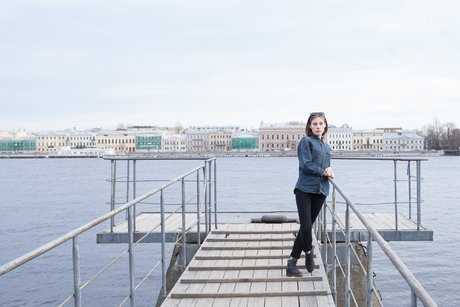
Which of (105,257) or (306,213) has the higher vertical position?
(306,213)

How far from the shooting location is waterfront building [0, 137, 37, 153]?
138 metres

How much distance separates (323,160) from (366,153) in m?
115

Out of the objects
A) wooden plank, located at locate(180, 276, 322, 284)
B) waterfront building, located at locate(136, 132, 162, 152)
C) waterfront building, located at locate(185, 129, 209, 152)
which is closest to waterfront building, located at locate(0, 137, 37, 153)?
waterfront building, located at locate(136, 132, 162, 152)

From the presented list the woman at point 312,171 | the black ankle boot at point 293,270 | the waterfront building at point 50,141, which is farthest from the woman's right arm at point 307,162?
the waterfront building at point 50,141

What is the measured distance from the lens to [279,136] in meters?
121

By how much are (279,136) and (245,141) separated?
393 inches

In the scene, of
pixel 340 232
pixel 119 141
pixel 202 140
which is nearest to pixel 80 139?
pixel 119 141

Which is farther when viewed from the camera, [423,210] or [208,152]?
[208,152]

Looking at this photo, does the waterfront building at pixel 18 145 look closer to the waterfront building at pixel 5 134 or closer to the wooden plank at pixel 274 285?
the waterfront building at pixel 5 134

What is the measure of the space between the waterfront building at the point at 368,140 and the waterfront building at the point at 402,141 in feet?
4.70

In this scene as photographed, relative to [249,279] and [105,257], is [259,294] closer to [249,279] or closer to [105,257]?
[249,279]

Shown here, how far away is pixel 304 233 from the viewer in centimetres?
446

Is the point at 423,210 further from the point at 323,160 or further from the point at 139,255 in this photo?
the point at 323,160

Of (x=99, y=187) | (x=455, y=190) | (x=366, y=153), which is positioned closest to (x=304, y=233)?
(x=455, y=190)
